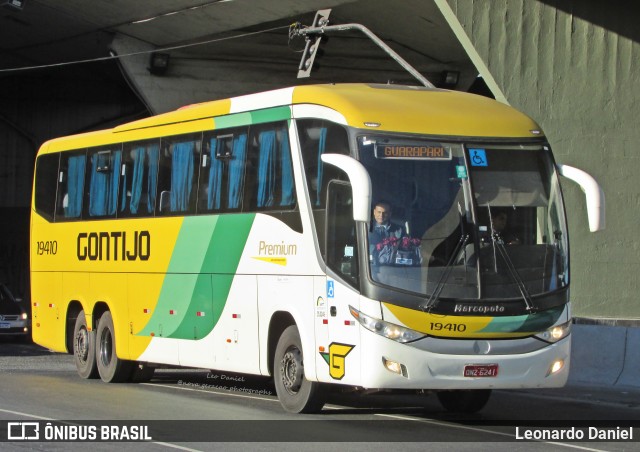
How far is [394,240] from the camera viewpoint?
13.0 meters

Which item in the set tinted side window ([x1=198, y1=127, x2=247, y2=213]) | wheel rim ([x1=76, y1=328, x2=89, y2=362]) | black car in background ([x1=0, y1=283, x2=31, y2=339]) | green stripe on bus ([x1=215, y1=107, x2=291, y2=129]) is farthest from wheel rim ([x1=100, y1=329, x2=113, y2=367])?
black car in background ([x1=0, y1=283, x2=31, y2=339])

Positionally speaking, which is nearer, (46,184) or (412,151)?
(412,151)

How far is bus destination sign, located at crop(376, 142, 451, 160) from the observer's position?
1325 centimetres

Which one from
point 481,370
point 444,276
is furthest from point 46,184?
point 481,370

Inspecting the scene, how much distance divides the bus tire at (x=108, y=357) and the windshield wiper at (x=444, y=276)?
756 cm

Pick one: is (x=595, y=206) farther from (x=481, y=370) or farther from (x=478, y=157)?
(x=481, y=370)

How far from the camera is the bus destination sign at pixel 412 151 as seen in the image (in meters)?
13.2

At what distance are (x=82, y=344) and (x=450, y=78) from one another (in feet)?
65.5

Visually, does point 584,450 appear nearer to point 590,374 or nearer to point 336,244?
point 336,244

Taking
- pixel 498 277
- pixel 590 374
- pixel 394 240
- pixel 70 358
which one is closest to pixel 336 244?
pixel 394 240

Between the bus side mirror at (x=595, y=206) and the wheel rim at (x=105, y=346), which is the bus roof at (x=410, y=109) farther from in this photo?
the wheel rim at (x=105, y=346)

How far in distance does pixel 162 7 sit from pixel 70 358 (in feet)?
31.5

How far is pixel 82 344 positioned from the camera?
65.8 feet

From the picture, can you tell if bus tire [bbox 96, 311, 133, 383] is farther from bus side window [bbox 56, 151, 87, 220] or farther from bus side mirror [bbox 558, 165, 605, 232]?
bus side mirror [bbox 558, 165, 605, 232]
